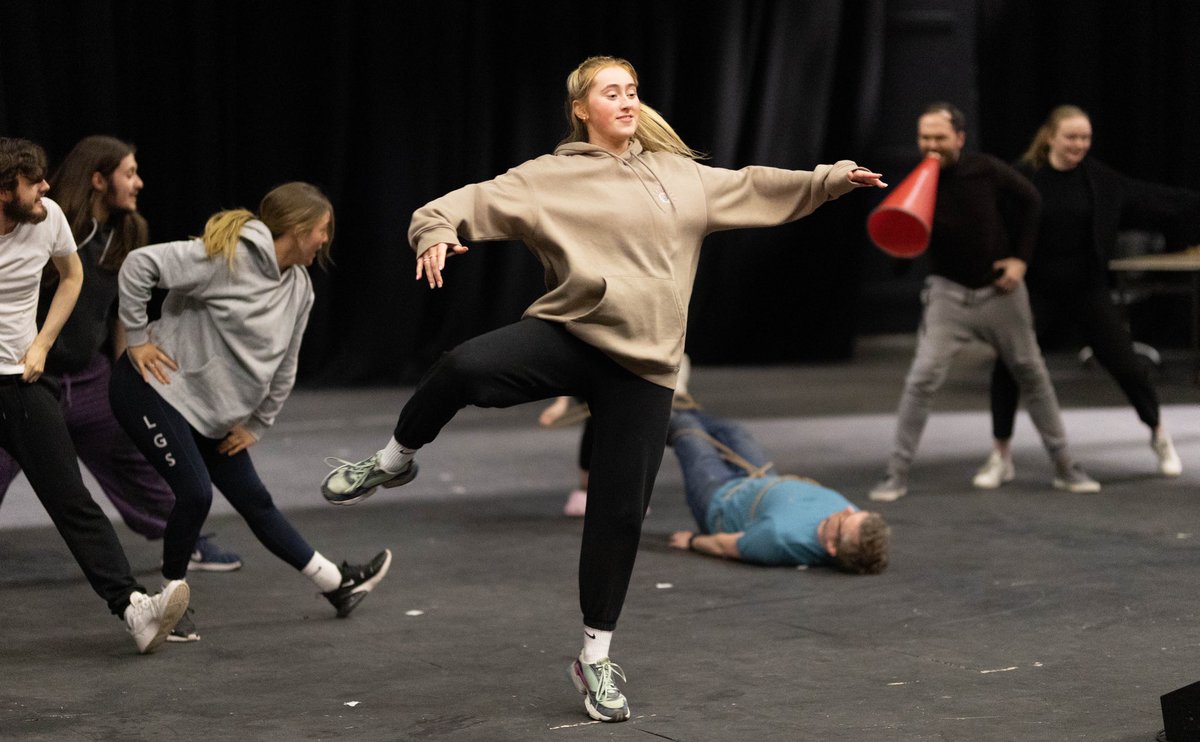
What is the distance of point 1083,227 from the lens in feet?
21.4

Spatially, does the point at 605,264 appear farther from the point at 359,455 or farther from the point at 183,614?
the point at 359,455

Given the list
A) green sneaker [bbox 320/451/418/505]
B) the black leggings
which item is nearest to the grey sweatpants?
the black leggings

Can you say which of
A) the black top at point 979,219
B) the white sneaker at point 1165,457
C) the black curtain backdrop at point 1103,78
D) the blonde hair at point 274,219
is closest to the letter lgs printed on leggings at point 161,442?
the blonde hair at point 274,219

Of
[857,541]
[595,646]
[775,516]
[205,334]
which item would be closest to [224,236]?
[205,334]

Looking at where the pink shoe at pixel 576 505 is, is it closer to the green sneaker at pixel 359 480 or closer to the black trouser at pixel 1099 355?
the black trouser at pixel 1099 355

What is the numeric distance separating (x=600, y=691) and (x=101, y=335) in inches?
88.1

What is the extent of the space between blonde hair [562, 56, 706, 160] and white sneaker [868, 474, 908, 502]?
2.90 metres

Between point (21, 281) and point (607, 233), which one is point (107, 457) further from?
point (607, 233)

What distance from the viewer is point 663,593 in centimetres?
477

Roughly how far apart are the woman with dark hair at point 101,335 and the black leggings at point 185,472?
0.30 metres

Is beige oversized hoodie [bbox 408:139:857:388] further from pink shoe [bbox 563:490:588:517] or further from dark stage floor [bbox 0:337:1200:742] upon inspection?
pink shoe [bbox 563:490:588:517]

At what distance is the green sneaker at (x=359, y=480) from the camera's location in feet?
11.8

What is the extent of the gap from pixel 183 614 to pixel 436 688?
78 cm

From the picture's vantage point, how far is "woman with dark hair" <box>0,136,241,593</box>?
4.61m
